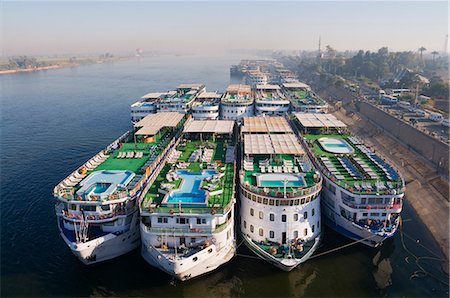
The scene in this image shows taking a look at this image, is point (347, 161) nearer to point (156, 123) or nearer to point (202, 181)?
point (202, 181)

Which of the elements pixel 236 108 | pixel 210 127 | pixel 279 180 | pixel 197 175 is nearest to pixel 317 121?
pixel 210 127

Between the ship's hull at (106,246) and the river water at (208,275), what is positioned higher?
the ship's hull at (106,246)

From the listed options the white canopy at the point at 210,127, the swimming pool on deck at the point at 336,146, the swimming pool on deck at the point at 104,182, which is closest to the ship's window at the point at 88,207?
the swimming pool on deck at the point at 104,182

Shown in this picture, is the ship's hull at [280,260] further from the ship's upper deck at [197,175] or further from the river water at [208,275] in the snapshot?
the ship's upper deck at [197,175]

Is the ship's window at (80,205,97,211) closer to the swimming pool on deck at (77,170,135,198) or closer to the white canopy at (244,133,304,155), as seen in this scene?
the swimming pool on deck at (77,170,135,198)

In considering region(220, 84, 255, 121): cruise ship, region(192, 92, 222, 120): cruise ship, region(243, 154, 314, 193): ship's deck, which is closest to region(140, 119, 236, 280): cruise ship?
region(243, 154, 314, 193): ship's deck

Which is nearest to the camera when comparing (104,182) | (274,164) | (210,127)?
(104,182)
